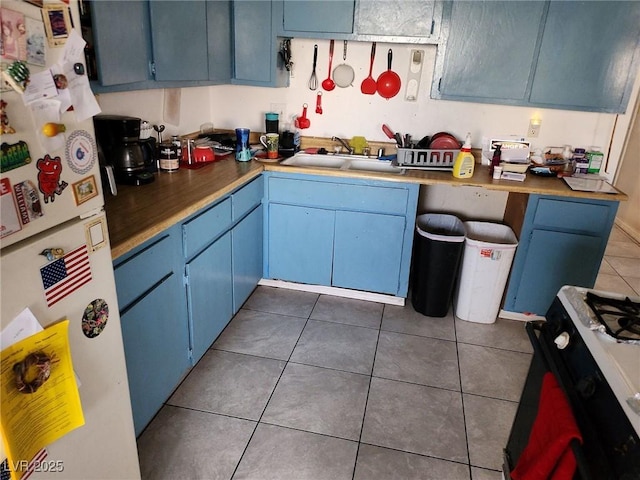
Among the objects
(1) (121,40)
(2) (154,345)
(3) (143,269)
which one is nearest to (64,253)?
(3) (143,269)

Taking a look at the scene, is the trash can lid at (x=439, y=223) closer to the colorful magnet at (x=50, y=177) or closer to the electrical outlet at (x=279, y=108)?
the electrical outlet at (x=279, y=108)

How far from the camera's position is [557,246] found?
260cm

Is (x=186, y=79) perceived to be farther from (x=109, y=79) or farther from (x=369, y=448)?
(x=369, y=448)

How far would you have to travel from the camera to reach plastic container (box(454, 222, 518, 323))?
2.64 m

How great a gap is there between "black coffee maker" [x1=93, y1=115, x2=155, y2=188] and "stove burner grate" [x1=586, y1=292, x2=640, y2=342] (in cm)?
189

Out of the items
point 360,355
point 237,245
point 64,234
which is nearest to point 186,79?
point 237,245

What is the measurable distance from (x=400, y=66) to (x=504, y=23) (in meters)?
0.68

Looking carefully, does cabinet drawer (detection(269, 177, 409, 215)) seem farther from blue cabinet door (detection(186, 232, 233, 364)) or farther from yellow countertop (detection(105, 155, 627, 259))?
blue cabinet door (detection(186, 232, 233, 364))

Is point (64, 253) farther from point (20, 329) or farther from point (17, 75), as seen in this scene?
point (17, 75)

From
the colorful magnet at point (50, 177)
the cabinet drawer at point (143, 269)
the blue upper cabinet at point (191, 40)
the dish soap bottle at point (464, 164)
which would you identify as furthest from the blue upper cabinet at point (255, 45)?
the colorful magnet at point (50, 177)

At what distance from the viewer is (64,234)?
3.32ft

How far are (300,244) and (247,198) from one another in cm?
52

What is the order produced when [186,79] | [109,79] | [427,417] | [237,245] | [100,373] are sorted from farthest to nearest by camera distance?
1. [237,245]
2. [186,79]
3. [427,417]
4. [109,79]
5. [100,373]

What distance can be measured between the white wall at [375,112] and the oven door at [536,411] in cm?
194
